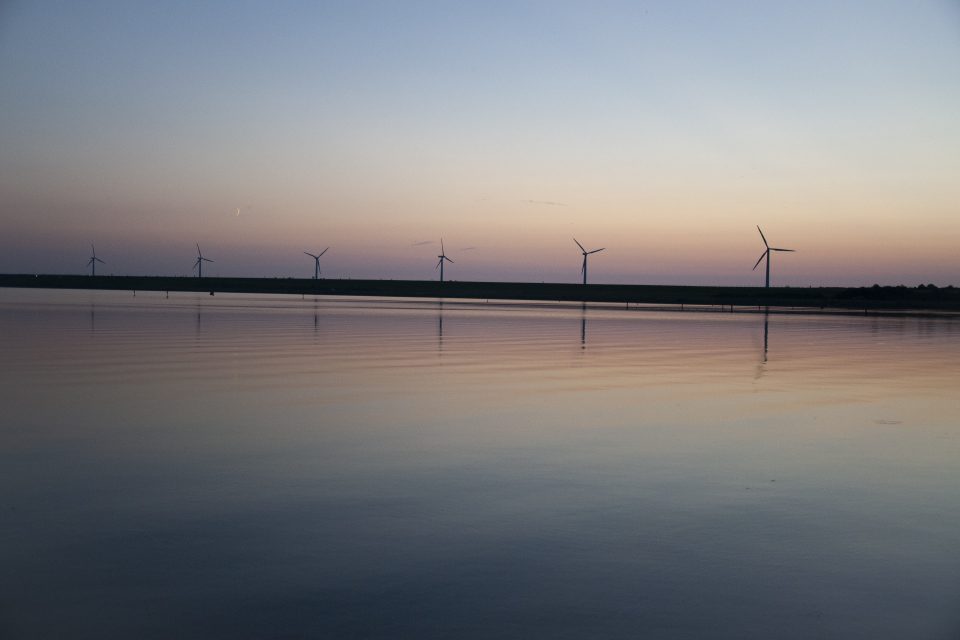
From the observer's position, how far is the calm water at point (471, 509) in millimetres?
6570

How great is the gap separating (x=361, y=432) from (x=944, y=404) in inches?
544

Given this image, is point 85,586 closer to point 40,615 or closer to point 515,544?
point 40,615

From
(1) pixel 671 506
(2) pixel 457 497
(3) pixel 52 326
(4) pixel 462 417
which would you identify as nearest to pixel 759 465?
(1) pixel 671 506

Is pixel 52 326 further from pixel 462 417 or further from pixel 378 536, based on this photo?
pixel 378 536

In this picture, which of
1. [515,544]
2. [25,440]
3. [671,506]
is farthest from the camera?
[25,440]

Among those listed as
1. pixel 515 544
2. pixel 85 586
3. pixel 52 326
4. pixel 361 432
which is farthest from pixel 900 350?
pixel 52 326

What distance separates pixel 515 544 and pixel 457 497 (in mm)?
1858

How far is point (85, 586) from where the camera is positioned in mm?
6895

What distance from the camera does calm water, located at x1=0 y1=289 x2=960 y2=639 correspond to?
6.57 meters

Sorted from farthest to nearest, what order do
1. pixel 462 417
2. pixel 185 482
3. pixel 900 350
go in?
pixel 900 350, pixel 462 417, pixel 185 482

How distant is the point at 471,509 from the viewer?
934cm

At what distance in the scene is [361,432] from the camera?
13891 mm

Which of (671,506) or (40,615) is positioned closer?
(40,615)

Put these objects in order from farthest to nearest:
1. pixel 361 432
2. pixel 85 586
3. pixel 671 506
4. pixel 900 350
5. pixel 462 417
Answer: pixel 900 350 → pixel 462 417 → pixel 361 432 → pixel 671 506 → pixel 85 586
